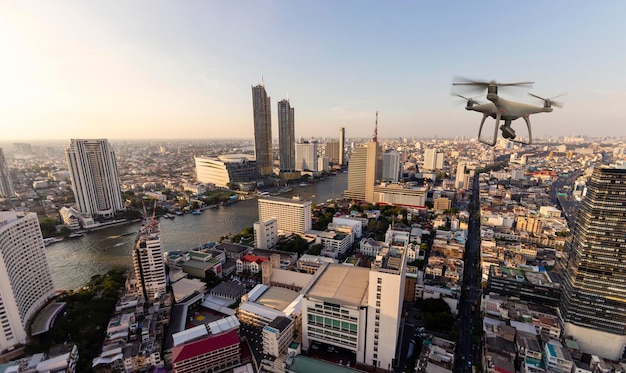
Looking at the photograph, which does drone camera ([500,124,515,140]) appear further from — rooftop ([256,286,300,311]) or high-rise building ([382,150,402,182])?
high-rise building ([382,150,402,182])

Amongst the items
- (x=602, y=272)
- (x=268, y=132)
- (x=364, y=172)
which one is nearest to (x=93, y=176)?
(x=268, y=132)

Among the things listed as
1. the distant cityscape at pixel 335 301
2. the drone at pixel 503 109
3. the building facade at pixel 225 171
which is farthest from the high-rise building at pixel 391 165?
the drone at pixel 503 109

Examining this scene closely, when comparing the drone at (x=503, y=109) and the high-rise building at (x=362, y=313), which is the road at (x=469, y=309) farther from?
the drone at (x=503, y=109)

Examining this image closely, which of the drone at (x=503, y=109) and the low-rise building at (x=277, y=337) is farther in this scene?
the low-rise building at (x=277, y=337)

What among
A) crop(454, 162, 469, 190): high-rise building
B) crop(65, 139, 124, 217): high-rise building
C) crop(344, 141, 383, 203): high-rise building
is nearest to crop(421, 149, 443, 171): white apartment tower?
crop(454, 162, 469, 190): high-rise building

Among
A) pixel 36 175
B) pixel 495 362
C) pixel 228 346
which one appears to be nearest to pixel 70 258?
pixel 228 346

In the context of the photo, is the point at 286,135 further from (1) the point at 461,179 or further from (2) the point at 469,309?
(2) the point at 469,309

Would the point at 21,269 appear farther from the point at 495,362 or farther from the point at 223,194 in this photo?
the point at 223,194
